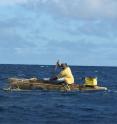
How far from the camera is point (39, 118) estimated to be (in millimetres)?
30328

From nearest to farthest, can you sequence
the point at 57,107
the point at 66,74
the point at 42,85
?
the point at 57,107
the point at 66,74
the point at 42,85

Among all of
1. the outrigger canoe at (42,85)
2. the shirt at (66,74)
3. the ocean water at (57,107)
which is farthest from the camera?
the outrigger canoe at (42,85)

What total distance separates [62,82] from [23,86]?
2.77 metres

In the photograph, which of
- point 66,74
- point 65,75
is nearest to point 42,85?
point 65,75

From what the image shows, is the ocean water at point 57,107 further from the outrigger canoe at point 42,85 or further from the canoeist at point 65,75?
the canoeist at point 65,75

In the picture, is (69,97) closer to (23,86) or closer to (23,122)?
(23,86)

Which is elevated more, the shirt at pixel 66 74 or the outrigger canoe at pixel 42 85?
the shirt at pixel 66 74

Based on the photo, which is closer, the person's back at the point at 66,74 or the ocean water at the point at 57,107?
the ocean water at the point at 57,107

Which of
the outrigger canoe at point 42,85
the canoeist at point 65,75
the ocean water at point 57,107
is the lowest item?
the ocean water at point 57,107

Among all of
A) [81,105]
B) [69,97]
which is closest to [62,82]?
[69,97]

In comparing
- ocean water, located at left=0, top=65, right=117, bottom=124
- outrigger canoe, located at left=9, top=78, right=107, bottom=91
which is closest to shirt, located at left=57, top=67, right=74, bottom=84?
outrigger canoe, located at left=9, top=78, right=107, bottom=91

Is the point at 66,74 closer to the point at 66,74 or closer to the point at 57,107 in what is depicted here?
the point at 66,74

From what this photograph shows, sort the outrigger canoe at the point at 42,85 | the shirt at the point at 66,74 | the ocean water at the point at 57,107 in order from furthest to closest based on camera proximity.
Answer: the outrigger canoe at the point at 42,85 < the shirt at the point at 66,74 < the ocean water at the point at 57,107

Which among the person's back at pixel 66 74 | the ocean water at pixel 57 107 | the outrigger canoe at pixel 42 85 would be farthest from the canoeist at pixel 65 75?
the ocean water at pixel 57 107
